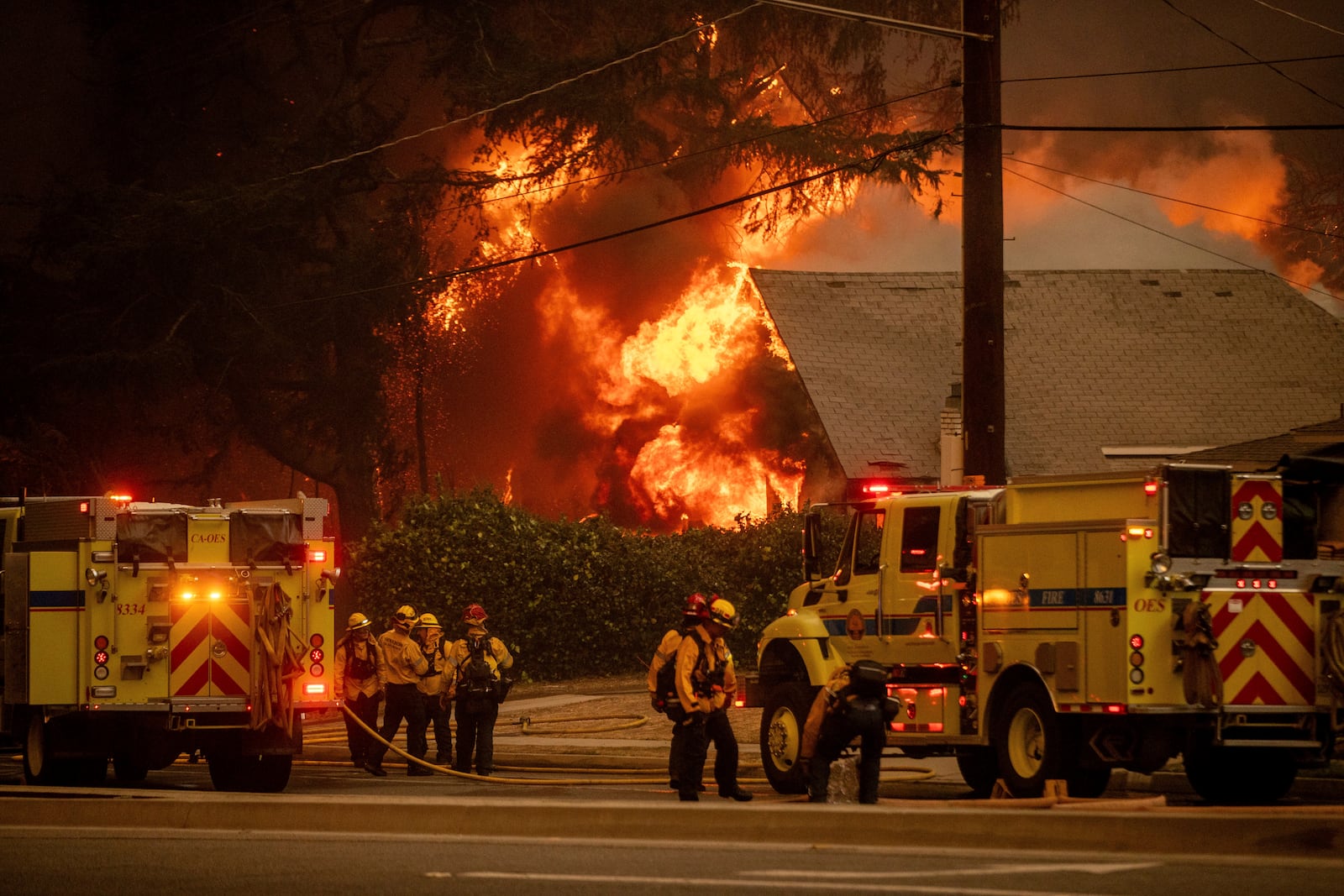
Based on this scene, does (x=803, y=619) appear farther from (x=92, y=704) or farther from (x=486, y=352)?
(x=486, y=352)

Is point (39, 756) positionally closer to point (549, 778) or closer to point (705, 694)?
point (549, 778)

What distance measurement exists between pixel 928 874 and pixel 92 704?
812cm

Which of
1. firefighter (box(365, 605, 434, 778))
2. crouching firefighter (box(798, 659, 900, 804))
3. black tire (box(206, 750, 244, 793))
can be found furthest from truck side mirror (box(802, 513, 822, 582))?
black tire (box(206, 750, 244, 793))

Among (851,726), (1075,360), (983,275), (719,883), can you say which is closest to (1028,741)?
(851,726)

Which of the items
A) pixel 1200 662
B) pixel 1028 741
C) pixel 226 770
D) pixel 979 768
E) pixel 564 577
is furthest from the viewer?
pixel 564 577

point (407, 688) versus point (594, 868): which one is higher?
point (407, 688)

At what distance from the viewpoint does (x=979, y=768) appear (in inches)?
581

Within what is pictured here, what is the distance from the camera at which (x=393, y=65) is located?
147ft

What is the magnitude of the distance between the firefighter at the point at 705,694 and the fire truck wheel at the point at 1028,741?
2.03 meters

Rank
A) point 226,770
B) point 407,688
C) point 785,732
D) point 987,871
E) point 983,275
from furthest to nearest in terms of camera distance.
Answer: point 407,688
point 983,275
point 226,770
point 785,732
point 987,871

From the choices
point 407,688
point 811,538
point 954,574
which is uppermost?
point 811,538

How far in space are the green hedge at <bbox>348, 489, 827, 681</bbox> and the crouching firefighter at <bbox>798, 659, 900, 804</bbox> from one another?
49.1ft

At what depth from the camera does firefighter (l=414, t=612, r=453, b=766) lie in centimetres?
1808

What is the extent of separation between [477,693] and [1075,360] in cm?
2089
